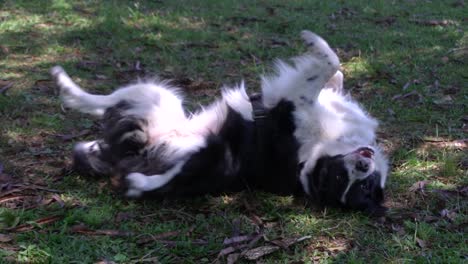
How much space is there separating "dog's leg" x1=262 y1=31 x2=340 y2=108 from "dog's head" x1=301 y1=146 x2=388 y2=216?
45 centimetres

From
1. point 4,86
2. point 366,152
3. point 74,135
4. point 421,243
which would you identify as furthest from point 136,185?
point 4,86

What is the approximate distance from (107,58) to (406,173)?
3359 millimetres

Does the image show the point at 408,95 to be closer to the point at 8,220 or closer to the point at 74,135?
the point at 74,135

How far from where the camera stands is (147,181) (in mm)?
3340

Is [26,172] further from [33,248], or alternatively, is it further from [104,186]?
[33,248]

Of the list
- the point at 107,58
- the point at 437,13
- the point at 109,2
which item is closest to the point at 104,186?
the point at 107,58

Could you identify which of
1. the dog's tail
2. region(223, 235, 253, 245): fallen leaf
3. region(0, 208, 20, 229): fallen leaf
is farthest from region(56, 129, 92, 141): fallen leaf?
region(223, 235, 253, 245): fallen leaf

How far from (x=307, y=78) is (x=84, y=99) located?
1.55 m

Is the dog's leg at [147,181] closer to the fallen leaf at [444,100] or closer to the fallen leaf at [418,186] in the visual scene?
the fallen leaf at [418,186]

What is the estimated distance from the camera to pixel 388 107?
497 centimetres

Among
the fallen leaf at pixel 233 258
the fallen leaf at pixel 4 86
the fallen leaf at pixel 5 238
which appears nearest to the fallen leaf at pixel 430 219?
the fallen leaf at pixel 233 258

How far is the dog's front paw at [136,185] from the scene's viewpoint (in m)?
3.32

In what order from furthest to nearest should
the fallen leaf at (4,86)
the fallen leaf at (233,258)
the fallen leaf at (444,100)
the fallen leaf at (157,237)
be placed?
1. the fallen leaf at (444,100)
2. the fallen leaf at (4,86)
3. the fallen leaf at (157,237)
4. the fallen leaf at (233,258)

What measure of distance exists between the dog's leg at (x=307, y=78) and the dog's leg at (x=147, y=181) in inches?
31.5
